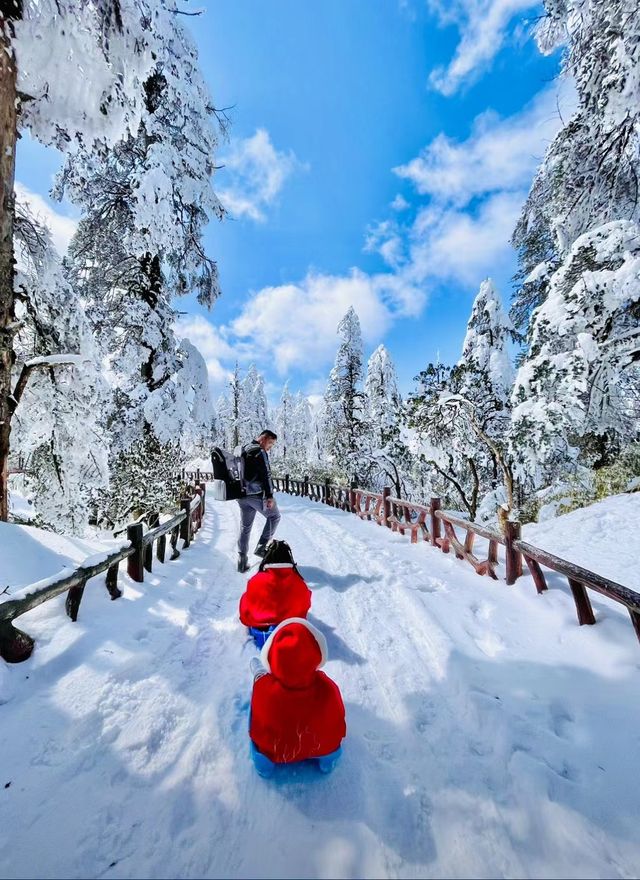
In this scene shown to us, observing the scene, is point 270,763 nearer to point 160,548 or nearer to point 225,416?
point 160,548

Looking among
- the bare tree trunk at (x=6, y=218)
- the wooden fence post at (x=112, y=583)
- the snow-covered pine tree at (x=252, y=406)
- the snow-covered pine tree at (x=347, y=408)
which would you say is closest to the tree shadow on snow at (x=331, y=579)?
the wooden fence post at (x=112, y=583)

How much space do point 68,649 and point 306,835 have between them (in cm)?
238

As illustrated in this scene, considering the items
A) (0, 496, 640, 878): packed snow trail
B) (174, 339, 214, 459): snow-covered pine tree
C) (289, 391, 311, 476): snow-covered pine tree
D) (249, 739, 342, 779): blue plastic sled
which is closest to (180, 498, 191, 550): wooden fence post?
(0, 496, 640, 878): packed snow trail

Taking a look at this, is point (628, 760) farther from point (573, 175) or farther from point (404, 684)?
point (573, 175)

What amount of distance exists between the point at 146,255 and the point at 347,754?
12206 mm

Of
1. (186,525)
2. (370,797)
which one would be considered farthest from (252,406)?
(370,797)

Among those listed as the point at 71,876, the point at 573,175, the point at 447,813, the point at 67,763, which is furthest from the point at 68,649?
the point at 573,175

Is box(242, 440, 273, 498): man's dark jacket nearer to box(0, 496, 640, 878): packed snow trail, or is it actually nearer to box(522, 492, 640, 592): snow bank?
box(0, 496, 640, 878): packed snow trail

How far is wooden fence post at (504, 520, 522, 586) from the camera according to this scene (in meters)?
4.80

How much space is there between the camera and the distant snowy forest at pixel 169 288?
4.77 metres

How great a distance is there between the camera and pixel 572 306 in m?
6.95

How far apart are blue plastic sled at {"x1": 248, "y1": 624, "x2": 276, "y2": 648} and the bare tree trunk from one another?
3924 mm

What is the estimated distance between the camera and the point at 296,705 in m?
2.02

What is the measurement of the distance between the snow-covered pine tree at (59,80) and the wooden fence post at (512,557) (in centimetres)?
681
